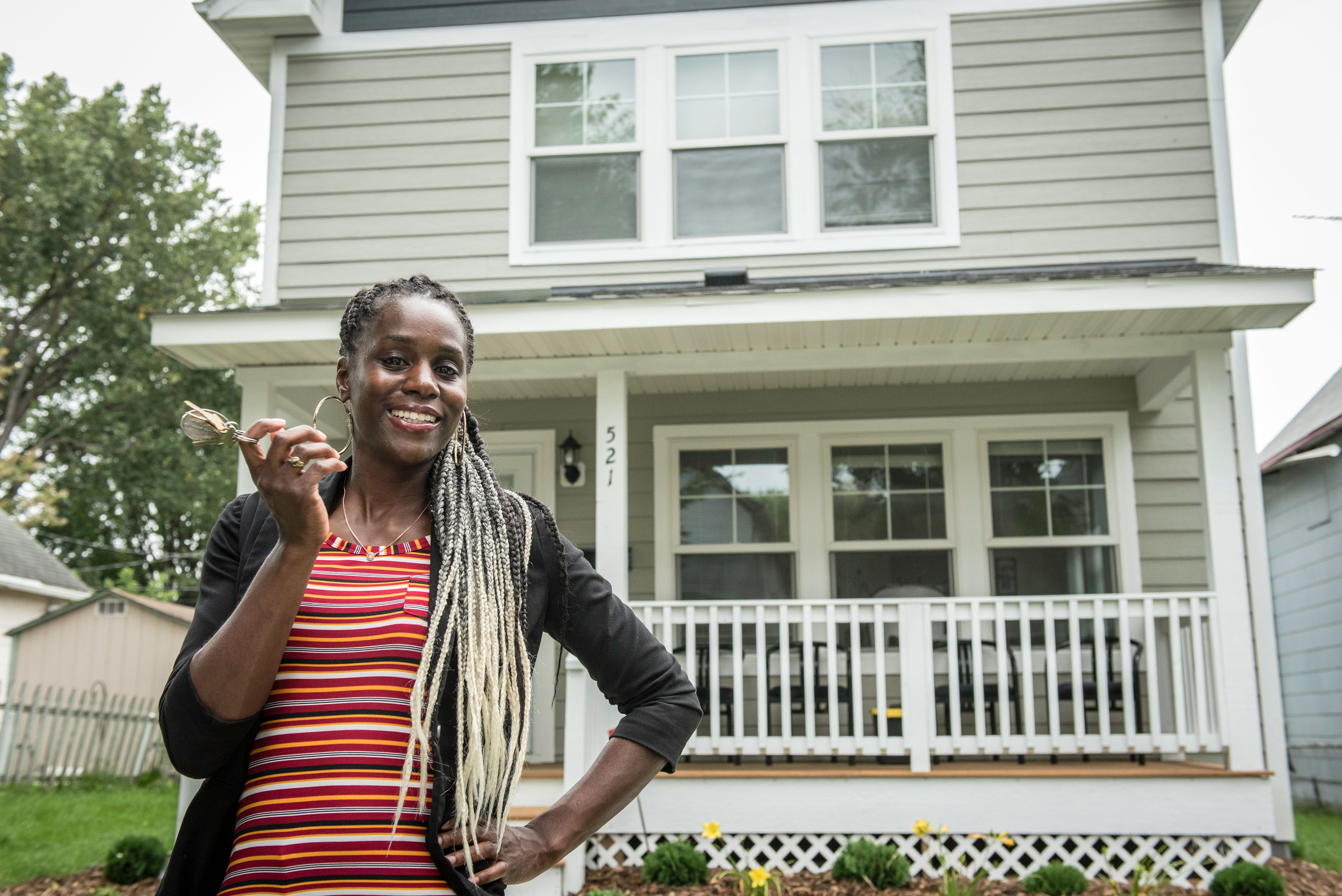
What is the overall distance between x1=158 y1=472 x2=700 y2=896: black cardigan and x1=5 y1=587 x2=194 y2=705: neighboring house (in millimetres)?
13262

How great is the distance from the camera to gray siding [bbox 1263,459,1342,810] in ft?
30.1

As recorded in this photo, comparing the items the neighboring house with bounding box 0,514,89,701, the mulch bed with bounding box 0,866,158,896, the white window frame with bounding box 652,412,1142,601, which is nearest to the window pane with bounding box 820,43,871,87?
the white window frame with bounding box 652,412,1142,601

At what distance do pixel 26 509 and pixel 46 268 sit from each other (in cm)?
414

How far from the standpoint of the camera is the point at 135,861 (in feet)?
17.5

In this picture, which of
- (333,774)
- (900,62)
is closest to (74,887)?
(333,774)

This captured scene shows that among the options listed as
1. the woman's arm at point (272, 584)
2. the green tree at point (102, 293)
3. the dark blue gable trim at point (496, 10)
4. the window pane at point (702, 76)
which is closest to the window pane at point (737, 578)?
the window pane at point (702, 76)

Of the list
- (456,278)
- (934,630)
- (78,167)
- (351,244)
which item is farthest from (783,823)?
(78,167)

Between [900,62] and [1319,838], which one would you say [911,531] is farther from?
[1319,838]

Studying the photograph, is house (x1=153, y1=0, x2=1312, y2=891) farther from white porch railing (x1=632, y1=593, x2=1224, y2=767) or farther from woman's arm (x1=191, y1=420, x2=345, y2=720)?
woman's arm (x1=191, y1=420, x2=345, y2=720)

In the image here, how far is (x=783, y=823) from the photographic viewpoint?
532 centimetres

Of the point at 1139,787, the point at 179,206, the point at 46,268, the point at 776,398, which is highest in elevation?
the point at 179,206

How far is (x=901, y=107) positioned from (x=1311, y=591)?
20.0 ft

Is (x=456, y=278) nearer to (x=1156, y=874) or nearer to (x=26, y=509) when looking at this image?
(x=1156, y=874)

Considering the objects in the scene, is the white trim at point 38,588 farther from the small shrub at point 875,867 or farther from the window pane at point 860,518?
the small shrub at point 875,867
